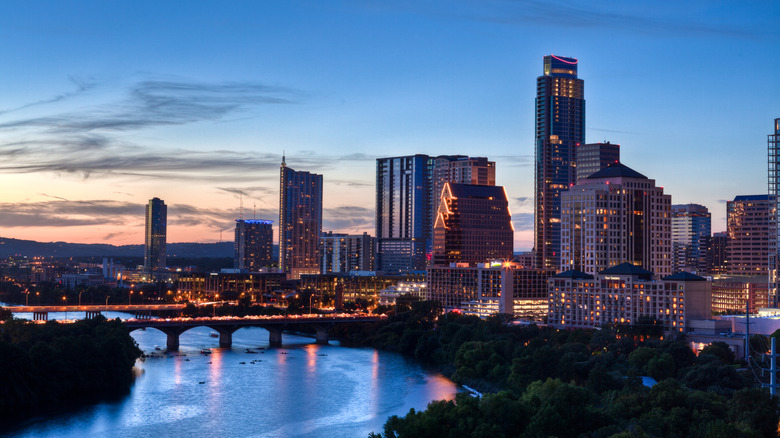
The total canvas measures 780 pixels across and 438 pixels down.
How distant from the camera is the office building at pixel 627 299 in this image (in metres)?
86.7

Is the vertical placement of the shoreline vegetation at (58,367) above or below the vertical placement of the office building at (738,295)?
below

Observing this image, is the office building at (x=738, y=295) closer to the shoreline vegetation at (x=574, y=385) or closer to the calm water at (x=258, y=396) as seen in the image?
the shoreline vegetation at (x=574, y=385)

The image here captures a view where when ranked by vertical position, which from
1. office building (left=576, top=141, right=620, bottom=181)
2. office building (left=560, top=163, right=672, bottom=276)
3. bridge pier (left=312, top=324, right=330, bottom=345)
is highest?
office building (left=576, top=141, right=620, bottom=181)

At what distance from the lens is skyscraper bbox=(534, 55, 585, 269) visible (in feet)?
522

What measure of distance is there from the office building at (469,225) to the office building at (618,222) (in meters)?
32.7

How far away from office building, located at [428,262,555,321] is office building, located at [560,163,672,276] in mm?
6383

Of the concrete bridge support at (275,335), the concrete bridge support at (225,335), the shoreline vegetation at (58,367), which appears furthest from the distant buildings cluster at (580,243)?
the shoreline vegetation at (58,367)

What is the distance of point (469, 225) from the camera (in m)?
148

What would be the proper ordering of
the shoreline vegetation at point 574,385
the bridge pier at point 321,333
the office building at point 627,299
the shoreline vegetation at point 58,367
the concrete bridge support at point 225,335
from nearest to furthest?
the shoreline vegetation at point 574,385, the shoreline vegetation at point 58,367, the office building at point 627,299, the concrete bridge support at point 225,335, the bridge pier at point 321,333

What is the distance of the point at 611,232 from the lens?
111m

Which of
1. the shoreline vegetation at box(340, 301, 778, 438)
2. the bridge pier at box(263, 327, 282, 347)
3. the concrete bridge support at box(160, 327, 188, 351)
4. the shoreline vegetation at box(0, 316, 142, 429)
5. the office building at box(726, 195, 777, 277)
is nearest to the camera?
the shoreline vegetation at box(340, 301, 778, 438)

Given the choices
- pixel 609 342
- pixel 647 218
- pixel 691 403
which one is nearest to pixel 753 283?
pixel 647 218

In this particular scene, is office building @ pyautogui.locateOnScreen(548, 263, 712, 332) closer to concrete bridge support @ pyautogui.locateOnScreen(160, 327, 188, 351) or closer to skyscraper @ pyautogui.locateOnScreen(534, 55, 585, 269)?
concrete bridge support @ pyautogui.locateOnScreen(160, 327, 188, 351)

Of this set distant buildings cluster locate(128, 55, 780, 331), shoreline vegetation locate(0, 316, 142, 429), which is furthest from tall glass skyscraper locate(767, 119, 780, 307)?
shoreline vegetation locate(0, 316, 142, 429)
